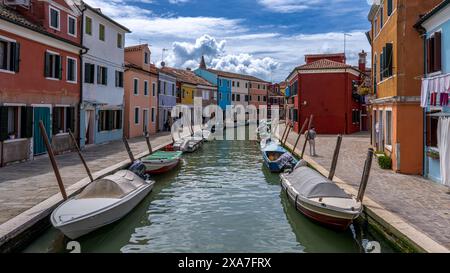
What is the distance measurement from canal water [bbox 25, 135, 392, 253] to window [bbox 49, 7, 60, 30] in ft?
35.6

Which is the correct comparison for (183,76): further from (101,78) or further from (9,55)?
(9,55)

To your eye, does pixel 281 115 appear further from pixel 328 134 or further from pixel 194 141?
pixel 194 141

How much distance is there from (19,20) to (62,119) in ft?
20.8

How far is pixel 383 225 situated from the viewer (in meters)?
9.51

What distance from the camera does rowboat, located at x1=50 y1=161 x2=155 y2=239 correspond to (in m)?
9.42

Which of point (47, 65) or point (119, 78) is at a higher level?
point (119, 78)

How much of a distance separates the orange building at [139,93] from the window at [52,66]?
36.9 feet

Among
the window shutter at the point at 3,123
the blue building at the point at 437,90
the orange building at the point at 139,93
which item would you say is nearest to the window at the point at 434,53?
the blue building at the point at 437,90

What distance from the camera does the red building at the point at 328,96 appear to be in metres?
39.2

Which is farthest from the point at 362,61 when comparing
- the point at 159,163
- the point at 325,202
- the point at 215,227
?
the point at 215,227

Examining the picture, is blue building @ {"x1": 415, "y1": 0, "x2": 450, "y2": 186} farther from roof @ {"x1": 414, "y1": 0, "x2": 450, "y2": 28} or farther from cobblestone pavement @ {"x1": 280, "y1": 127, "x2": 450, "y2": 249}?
cobblestone pavement @ {"x1": 280, "y1": 127, "x2": 450, "y2": 249}

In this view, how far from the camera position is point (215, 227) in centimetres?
1116

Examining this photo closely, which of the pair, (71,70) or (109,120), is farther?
Result: (109,120)
